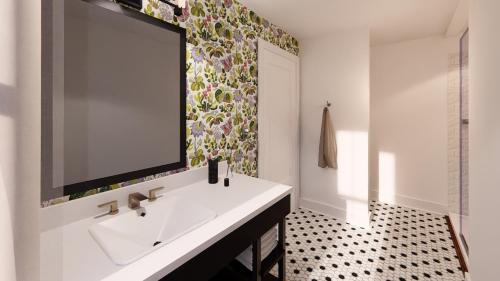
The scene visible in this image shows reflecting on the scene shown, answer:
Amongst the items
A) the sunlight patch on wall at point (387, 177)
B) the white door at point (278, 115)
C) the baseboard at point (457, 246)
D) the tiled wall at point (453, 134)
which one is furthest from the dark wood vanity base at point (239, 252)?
the tiled wall at point (453, 134)

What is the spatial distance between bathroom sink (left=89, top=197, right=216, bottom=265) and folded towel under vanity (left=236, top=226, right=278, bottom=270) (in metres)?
0.37

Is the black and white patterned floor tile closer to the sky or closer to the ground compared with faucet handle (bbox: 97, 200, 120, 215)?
closer to the ground

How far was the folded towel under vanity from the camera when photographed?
1.30m

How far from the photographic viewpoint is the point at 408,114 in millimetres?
2854

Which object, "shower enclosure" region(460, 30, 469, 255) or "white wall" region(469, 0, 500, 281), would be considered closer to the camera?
"white wall" region(469, 0, 500, 281)

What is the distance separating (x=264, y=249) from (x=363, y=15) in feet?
7.27

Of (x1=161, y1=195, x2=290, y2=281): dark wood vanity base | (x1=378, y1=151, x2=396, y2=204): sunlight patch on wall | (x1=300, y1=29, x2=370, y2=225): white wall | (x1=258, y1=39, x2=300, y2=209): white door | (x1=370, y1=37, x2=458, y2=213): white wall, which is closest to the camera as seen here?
(x1=161, y1=195, x2=290, y2=281): dark wood vanity base

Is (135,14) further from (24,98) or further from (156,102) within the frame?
(24,98)

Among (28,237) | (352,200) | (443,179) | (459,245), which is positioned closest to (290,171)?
(352,200)

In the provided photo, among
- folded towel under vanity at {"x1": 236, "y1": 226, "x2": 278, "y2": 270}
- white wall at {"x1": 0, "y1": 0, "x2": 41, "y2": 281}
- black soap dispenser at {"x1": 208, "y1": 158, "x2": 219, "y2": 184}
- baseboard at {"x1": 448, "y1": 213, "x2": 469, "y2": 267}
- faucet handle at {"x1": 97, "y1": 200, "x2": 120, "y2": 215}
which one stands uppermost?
white wall at {"x1": 0, "y1": 0, "x2": 41, "y2": 281}

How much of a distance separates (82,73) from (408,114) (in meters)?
3.30

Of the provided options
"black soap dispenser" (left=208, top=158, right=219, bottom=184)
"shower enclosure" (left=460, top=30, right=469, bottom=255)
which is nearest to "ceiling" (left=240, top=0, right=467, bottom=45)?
"shower enclosure" (left=460, top=30, right=469, bottom=255)

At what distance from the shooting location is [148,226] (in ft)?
3.70

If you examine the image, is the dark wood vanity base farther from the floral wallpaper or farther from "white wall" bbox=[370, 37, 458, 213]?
"white wall" bbox=[370, 37, 458, 213]
